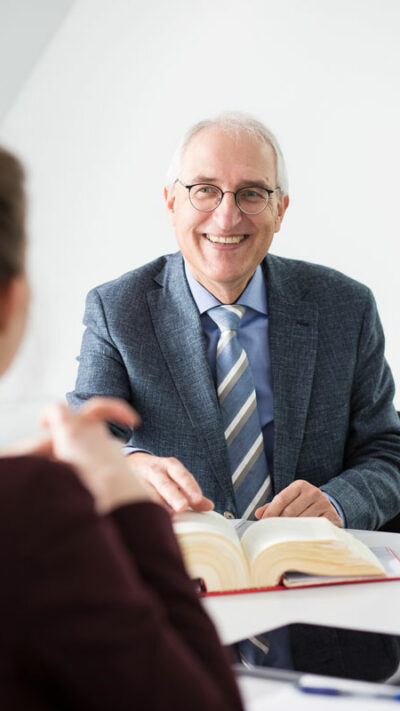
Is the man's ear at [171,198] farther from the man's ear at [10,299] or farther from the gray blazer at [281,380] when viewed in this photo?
the man's ear at [10,299]

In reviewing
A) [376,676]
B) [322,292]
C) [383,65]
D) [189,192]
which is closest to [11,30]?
[383,65]

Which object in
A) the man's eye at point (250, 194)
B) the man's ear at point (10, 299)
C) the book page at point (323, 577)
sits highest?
the man's eye at point (250, 194)

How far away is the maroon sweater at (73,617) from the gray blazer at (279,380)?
1.25 m

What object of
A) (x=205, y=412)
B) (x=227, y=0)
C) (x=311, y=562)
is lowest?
(x=205, y=412)

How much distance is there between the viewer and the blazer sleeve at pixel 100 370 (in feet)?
6.18

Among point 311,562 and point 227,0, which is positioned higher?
point 227,0

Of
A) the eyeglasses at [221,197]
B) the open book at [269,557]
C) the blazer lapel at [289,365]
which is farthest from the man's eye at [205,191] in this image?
the open book at [269,557]

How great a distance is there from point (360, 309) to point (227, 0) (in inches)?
87.7

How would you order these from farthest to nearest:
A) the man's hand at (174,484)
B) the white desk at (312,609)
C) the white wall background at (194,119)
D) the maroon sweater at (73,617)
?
the white wall background at (194,119) → the man's hand at (174,484) → the white desk at (312,609) → the maroon sweater at (73,617)

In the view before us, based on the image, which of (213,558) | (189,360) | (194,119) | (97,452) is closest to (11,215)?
(97,452)

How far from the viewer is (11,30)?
12.3ft

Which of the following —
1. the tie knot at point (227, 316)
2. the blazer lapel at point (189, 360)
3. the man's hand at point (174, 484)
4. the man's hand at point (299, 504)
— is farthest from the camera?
the tie knot at point (227, 316)

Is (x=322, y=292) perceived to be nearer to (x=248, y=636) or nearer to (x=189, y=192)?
(x=189, y=192)

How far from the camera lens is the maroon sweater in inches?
19.5
